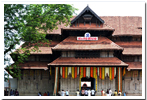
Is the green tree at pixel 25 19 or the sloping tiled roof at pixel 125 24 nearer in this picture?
the green tree at pixel 25 19

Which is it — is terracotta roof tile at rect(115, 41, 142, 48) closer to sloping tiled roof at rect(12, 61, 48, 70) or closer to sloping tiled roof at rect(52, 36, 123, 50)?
sloping tiled roof at rect(52, 36, 123, 50)

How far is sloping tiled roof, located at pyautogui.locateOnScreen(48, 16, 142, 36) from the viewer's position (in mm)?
37406

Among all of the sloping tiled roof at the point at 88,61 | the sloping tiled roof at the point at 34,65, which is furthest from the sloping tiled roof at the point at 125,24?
the sloping tiled roof at the point at 34,65

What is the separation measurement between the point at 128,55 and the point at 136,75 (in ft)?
9.35

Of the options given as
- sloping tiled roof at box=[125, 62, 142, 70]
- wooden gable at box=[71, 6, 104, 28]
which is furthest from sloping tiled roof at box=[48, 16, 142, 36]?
sloping tiled roof at box=[125, 62, 142, 70]

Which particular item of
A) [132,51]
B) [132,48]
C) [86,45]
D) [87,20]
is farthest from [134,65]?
[87,20]

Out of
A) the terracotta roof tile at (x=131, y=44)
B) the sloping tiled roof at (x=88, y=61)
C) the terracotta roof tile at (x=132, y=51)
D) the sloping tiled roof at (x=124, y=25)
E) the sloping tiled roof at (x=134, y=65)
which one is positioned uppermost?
the sloping tiled roof at (x=124, y=25)

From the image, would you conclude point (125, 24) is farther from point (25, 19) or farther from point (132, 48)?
point (25, 19)

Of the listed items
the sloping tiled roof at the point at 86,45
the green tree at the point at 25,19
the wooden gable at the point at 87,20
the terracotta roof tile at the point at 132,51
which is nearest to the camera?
the green tree at the point at 25,19

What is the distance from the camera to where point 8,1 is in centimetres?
2431

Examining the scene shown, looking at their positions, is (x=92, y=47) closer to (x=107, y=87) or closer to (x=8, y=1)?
(x=107, y=87)

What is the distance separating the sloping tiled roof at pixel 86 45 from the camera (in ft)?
104

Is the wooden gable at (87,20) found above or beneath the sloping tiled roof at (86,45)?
above

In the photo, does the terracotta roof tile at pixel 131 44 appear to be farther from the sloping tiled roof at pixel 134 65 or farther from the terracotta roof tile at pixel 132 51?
the sloping tiled roof at pixel 134 65
